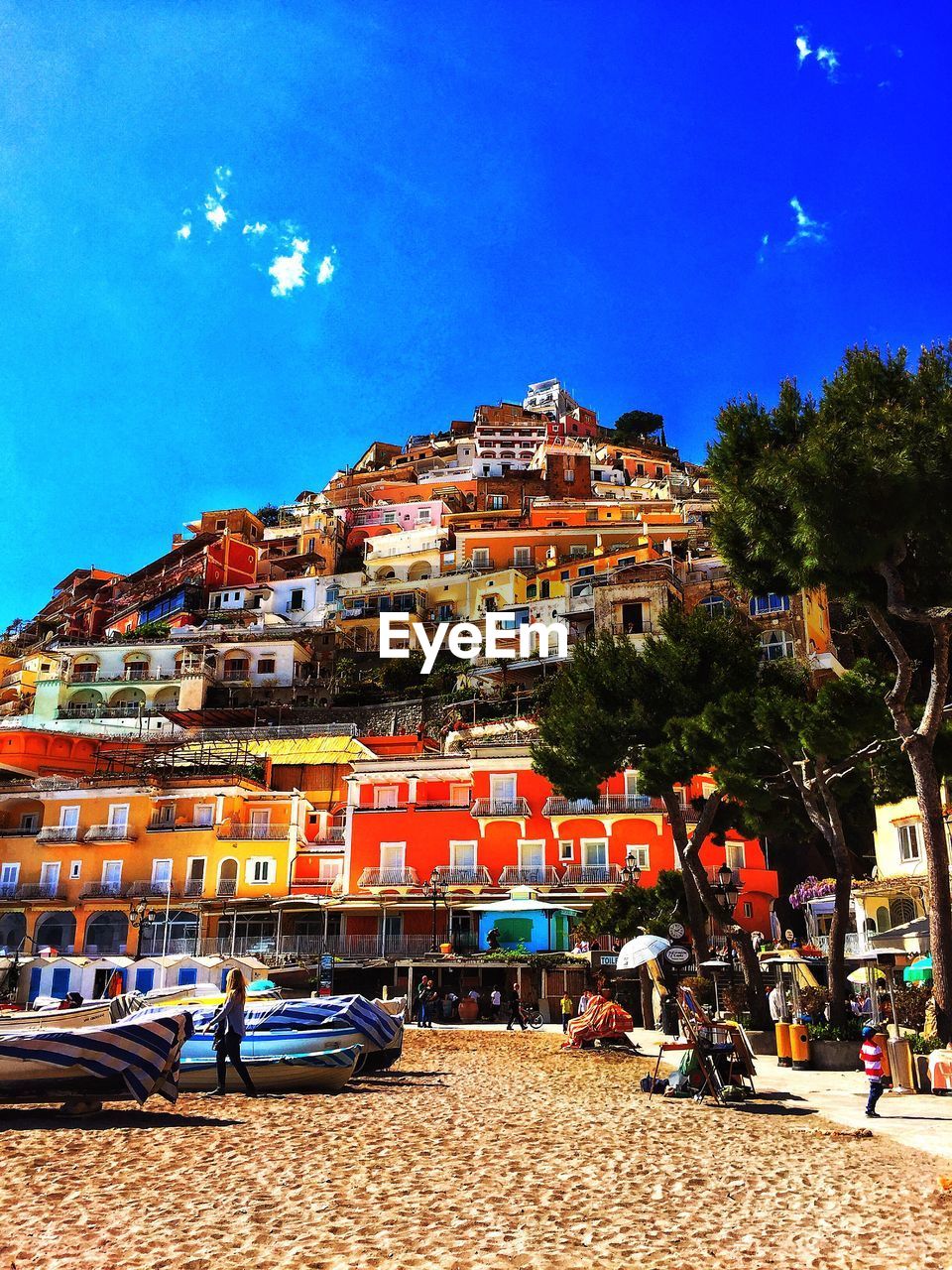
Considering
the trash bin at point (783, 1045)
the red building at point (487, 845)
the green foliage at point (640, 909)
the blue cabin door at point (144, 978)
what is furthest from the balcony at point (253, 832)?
the trash bin at point (783, 1045)

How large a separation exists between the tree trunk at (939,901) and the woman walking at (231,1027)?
911cm

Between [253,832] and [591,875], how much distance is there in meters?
13.4

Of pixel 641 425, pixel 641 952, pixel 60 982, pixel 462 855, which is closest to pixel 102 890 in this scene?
pixel 60 982

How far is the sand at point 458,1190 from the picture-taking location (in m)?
6.31

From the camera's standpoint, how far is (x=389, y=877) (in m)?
39.4

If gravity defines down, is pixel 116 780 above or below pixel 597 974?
above

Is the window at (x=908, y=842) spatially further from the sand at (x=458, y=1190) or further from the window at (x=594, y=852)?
the sand at (x=458, y=1190)

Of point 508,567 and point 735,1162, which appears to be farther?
point 508,567

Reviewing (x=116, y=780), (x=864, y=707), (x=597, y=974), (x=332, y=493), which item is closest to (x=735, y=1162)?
(x=864, y=707)

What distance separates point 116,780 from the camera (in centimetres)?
4388

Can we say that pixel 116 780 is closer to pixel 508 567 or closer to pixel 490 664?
pixel 490 664

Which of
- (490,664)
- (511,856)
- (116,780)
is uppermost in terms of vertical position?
(490,664)

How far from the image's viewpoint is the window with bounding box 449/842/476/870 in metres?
39.2

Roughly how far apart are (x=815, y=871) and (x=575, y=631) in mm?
18451
